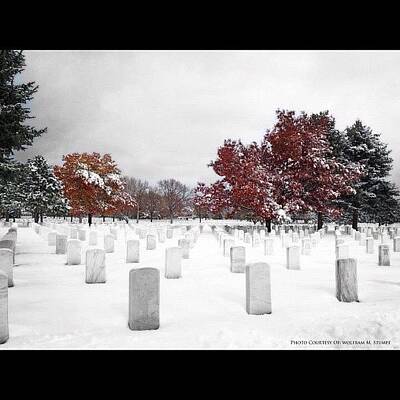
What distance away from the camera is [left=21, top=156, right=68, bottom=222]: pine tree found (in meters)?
34.8

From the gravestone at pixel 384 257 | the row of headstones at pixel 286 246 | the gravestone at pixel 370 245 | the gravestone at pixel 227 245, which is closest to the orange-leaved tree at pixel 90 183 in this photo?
the row of headstones at pixel 286 246

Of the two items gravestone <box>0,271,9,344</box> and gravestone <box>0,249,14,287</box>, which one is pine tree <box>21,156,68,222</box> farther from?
gravestone <box>0,271,9,344</box>

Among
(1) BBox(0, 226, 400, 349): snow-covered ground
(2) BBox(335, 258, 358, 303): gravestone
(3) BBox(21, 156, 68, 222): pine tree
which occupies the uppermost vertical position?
(3) BBox(21, 156, 68, 222): pine tree

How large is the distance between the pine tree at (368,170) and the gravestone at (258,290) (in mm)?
27365

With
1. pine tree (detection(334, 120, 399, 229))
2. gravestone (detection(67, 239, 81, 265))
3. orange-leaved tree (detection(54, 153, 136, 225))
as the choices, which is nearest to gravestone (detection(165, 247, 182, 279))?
gravestone (detection(67, 239, 81, 265))

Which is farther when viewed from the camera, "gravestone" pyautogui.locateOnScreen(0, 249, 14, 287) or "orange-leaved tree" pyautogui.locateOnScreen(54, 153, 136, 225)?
"orange-leaved tree" pyautogui.locateOnScreen(54, 153, 136, 225)

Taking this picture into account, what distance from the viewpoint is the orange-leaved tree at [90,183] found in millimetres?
29484

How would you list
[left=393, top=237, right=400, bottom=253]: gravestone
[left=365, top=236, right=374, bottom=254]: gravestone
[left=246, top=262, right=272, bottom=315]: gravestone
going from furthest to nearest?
[left=393, top=237, right=400, bottom=253]: gravestone
[left=365, top=236, right=374, bottom=254]: gravestone
[left=246, top=262, right=272, bottom=315]: gravestone

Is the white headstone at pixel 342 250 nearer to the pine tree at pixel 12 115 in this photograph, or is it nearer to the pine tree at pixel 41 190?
the pine tree at pixel 12 115

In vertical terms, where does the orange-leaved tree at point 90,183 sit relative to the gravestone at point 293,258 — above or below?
above

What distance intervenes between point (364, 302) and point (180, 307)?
11.1ft

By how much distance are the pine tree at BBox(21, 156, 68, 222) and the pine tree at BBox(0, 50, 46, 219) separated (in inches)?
892
